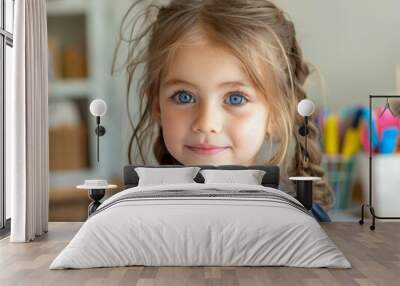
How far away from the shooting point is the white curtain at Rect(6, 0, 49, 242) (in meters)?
5.68

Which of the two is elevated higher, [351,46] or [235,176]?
[351,46]

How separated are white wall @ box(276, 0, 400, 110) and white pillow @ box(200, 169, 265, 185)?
1.31m

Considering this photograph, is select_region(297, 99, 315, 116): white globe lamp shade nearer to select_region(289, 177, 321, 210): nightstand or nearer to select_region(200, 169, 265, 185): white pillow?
select_region(289, 177, 321, 210): nightstand

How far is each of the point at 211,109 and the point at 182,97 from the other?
358 mm

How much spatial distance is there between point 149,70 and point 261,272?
3.40 m

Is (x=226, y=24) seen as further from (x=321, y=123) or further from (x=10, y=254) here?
(x=10, y=254)

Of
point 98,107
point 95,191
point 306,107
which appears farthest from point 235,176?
point 98,107

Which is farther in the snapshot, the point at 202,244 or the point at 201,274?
the point at 202,244

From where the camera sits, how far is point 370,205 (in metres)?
6.72

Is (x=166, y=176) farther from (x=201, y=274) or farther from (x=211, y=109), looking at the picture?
(x=201, y=274)

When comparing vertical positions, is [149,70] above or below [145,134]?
above

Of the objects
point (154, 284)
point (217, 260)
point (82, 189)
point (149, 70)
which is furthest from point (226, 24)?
point (154, 284)

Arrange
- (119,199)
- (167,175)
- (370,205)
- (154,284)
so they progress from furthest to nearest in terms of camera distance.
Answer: (370,205), (167,175), (119,199), (154,284)

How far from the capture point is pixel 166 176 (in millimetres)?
6246
